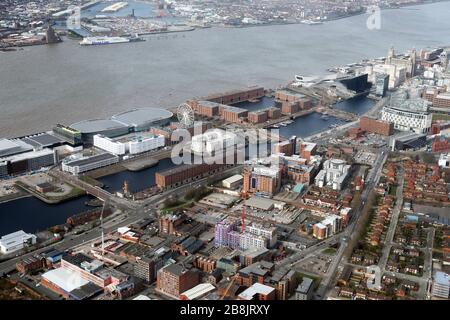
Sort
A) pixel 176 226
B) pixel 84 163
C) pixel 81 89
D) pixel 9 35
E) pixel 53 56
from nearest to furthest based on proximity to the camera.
A: 1. pixel 176 226
2. pixel 84 163
3. pixel 81 89
4. pixel 53 56
5. pixel 9 35

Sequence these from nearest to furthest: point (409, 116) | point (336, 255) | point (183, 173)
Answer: point (336, 255)
point (183, 173)
point (409, 116)

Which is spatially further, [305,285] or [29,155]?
[29,155]

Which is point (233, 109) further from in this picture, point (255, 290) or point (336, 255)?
point (255, 290)

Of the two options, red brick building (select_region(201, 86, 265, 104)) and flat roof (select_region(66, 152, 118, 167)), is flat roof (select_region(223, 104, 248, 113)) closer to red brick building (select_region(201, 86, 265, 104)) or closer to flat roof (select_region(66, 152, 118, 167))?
red brick building (select_region(201, 86, 265, 104))

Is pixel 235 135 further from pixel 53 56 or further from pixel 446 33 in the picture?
pixel 446 33

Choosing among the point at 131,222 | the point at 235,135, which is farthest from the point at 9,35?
the point at 131,222

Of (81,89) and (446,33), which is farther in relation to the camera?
(446,33)

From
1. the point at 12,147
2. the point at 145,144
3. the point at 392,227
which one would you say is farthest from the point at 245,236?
the point at 12,147
